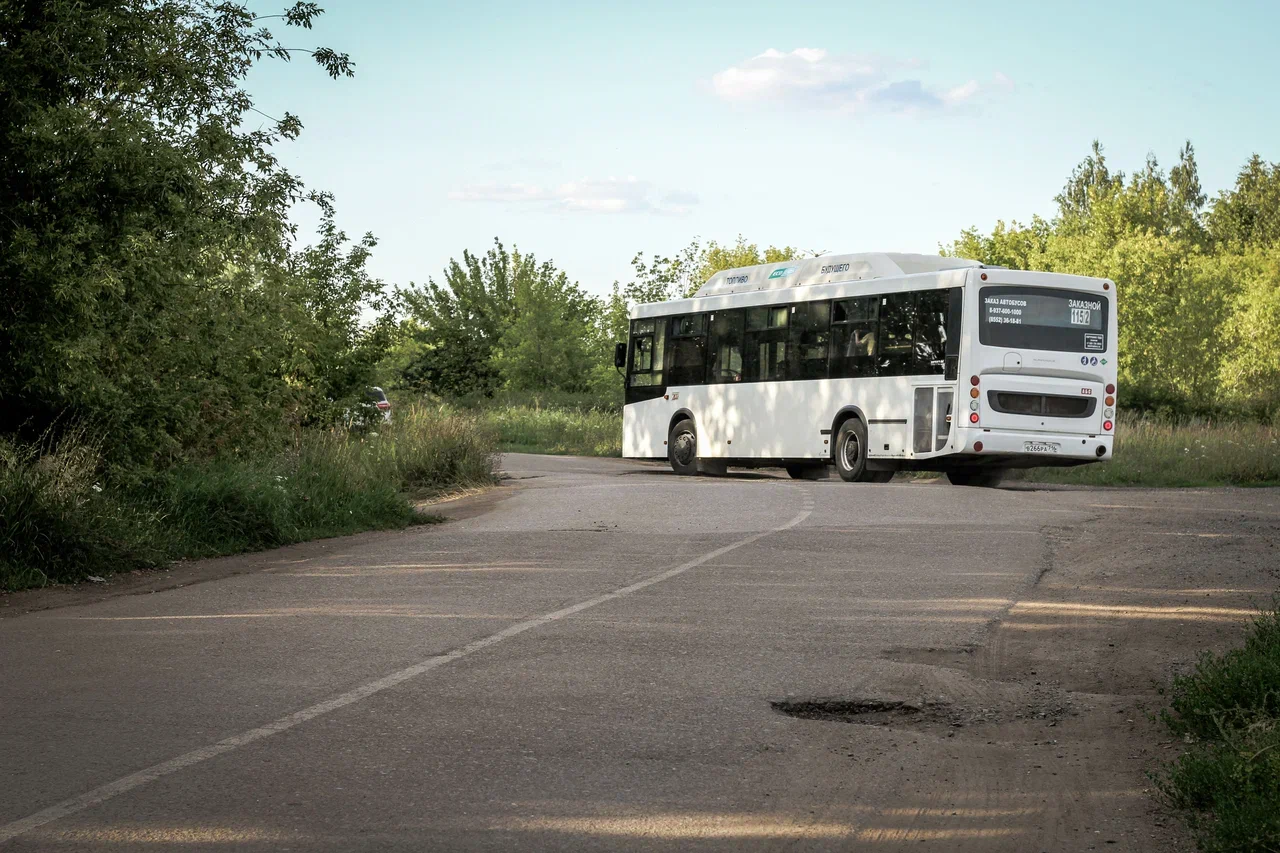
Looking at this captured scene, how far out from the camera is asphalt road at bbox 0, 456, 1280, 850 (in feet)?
17.2

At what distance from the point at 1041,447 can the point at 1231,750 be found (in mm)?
18101

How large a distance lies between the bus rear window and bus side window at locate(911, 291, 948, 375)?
69 cm

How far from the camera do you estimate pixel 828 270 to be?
87.2 feet

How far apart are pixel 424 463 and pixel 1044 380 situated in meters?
9.59

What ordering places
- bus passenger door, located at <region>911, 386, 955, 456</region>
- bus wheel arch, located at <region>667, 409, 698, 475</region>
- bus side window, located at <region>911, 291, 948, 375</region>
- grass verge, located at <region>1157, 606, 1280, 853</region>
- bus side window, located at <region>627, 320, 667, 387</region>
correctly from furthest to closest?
bus side window, located at <region>627, 320, 667, 387</region> → bus wheel arch, located at <region>667, 409, 698, 475</region> → bus side window, located at <region>911, 291, 948, 375</region> → bus passenger door, located at <region>911, 386, 955, 456</region> → grass verge, located at <region>1157, 606, 1280, 853</region>

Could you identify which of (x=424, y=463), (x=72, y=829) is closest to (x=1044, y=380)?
(x=424, y=463)

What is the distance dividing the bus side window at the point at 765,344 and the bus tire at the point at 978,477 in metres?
3.49

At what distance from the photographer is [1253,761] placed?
5.43 meters

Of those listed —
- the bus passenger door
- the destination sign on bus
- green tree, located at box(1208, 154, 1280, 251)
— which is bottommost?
the bus passenger door

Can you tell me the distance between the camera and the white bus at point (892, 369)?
23.3m

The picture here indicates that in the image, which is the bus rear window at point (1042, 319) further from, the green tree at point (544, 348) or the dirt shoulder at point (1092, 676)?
the green tree at point (544, 348)

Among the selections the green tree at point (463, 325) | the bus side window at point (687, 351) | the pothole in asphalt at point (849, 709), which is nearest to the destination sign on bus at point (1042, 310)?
the bus side window at point (687, 351)

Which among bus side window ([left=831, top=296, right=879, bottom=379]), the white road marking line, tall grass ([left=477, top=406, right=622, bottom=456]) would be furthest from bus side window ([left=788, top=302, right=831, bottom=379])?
the white road marking line

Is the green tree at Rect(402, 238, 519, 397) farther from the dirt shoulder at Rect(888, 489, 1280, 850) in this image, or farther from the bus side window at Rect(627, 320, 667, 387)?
the dirt shoulder at Rect(888, 489, 1280, 850)
